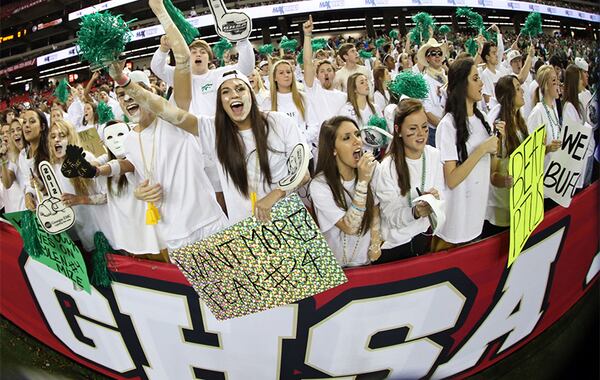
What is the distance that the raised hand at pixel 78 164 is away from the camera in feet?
5.82

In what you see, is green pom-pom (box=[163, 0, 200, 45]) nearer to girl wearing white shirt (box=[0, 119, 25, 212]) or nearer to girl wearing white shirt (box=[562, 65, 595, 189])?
girl wearing white shirt (box=[0, 119, 25, 212])

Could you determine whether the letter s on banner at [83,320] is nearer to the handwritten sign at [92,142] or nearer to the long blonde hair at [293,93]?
the handwritten sign at [92,142]

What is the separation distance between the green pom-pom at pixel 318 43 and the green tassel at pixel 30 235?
4.40 ft

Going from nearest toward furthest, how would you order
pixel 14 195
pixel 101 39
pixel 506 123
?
pixel 101 39 < pixel 506 123 < pixel 14 195

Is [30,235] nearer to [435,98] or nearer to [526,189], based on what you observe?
[435,98]

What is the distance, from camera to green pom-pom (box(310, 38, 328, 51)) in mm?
1887

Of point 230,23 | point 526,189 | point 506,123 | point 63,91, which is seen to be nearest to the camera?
point 230,23

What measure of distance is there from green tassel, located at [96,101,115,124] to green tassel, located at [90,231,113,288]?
49 centimetres

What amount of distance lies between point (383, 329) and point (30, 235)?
5.06ft

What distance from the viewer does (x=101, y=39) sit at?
158cm

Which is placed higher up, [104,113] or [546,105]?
[104,113]

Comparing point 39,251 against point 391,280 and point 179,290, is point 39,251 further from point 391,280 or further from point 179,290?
point 391,280

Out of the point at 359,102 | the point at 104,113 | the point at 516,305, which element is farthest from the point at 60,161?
the point at 516,305

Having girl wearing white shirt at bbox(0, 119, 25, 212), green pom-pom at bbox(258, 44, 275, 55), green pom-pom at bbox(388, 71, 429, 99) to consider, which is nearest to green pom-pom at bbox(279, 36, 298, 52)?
green pom-pom at bbox(258, 44, 275, 55)
